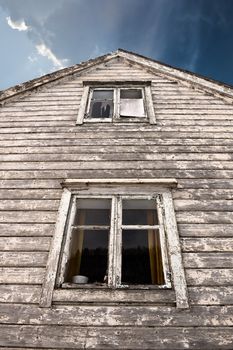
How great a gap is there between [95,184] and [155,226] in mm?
1148

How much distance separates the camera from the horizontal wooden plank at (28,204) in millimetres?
4457

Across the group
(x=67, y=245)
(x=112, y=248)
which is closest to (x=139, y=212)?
(x=112, y=248)

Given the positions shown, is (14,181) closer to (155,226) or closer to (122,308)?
(155,226)

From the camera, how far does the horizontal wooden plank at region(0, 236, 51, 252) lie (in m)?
3.93

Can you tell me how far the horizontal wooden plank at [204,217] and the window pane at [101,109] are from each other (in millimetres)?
3251

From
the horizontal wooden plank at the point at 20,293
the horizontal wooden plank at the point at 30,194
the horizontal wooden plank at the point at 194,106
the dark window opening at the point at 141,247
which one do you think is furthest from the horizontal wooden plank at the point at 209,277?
the horizontal wooden plank at the point at 194,106

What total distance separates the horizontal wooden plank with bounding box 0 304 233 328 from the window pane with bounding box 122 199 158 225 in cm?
141

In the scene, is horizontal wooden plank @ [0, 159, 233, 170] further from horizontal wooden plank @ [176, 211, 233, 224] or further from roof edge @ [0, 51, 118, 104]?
roof edge @ [0, 51, 118, 104]

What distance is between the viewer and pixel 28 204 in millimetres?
4520

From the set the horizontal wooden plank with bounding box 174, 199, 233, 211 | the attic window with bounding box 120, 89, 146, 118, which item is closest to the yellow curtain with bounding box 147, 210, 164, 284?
the horizontal wooden plank with bounding box 174, 199, 233, 211

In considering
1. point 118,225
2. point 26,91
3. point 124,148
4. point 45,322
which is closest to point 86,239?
point 118,225

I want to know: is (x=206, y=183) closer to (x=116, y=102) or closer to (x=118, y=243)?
(x=118, y=243)

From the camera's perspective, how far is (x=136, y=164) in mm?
5137

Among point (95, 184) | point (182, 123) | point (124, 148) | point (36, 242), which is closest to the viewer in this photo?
point (36, 242)
